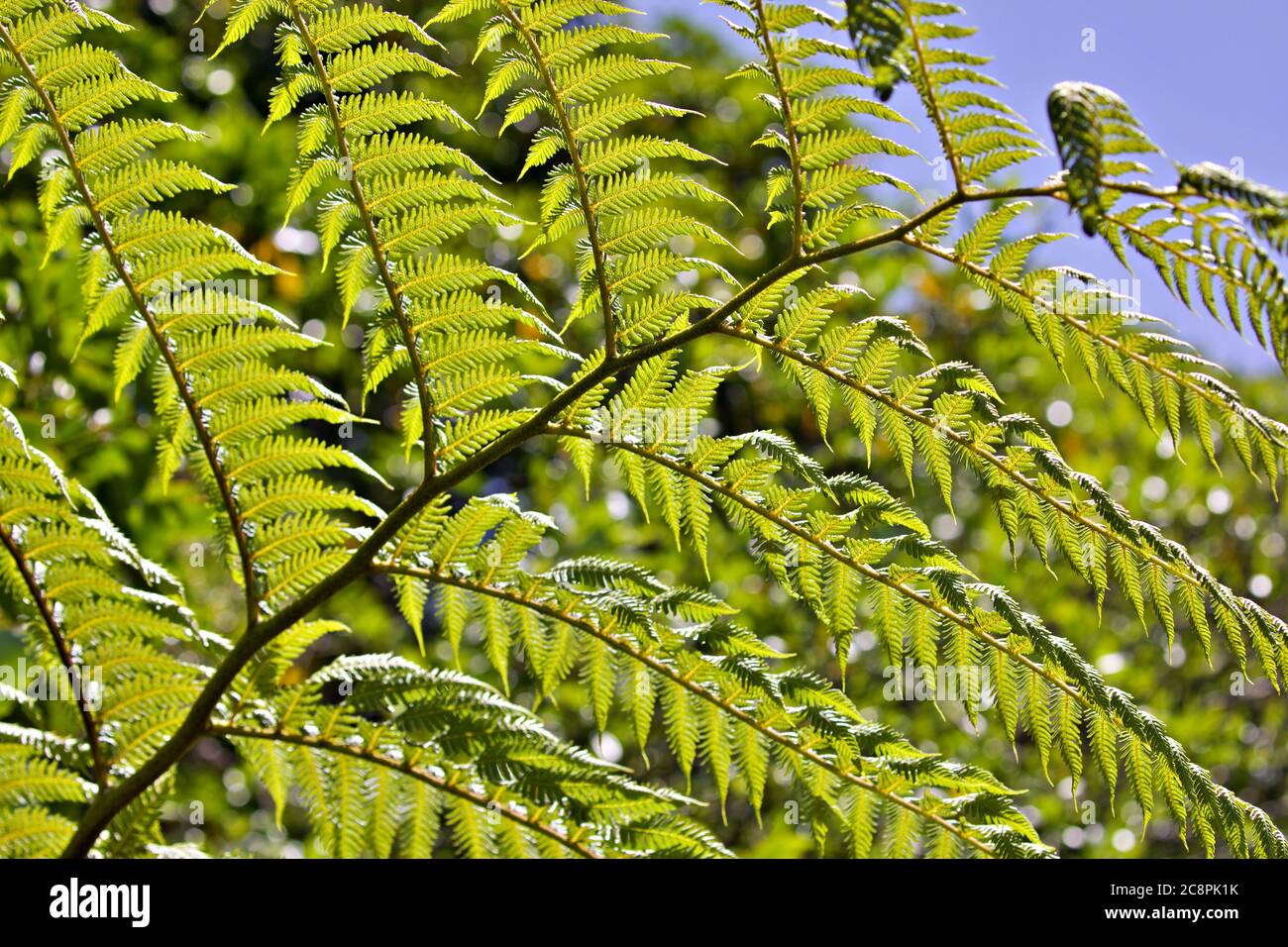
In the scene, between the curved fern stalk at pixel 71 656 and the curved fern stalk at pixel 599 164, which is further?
the curved fern stalk at pixel 71 656

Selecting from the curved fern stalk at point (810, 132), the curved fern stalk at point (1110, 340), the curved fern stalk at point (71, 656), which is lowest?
the curved fern stalk at point (71, 656)

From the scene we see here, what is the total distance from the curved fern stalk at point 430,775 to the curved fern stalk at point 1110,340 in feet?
2.36

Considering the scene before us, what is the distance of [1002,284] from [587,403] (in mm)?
497

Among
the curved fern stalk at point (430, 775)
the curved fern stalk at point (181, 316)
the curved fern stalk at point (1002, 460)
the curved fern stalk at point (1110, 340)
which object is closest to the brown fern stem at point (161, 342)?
the curved fern stalk at point (181, 316)

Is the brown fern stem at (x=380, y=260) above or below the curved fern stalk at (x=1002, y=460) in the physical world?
above

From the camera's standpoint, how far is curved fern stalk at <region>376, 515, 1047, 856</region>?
4.83 ft

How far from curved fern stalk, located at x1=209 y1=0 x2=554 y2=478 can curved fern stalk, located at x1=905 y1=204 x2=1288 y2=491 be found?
1.75ft

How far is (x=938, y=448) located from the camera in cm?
144

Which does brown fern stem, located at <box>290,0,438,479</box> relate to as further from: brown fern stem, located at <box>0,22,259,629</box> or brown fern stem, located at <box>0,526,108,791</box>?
brown fern stem, located at <box>0,526,108,791</box>

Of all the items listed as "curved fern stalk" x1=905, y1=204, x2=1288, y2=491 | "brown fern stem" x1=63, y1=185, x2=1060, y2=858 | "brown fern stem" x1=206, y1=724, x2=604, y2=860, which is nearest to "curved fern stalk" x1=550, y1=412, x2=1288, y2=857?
"brown fern stem" x1=63, y1=185, x2=1060, y2=858

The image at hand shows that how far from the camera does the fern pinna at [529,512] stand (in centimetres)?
137

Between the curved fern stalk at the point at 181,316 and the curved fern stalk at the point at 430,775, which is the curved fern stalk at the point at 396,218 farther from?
the curved fern stalk at the point at 430,775
